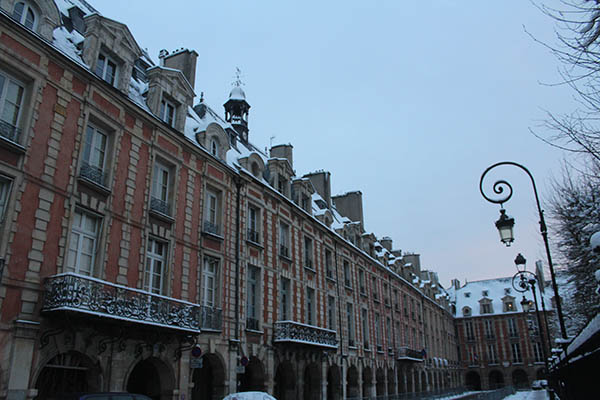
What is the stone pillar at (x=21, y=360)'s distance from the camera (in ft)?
31.9

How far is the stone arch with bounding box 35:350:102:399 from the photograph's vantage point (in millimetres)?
11234

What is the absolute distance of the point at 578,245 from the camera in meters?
21.7

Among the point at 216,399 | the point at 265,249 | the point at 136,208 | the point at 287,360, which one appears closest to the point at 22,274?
the point at 136,208

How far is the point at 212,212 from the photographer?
57.8ft

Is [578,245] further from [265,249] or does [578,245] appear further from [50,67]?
[50,67]

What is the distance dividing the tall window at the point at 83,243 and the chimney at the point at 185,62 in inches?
348

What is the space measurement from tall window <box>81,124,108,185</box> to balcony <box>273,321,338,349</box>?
9.47 m

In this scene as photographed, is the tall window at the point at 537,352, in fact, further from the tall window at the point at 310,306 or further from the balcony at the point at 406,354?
the tall window at the point at 310,306

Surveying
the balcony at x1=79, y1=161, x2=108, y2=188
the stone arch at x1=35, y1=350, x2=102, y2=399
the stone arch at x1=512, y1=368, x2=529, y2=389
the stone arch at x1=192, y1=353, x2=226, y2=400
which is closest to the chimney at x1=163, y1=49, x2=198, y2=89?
the balcony at x1=79, y1=161, x2=108, y2=188

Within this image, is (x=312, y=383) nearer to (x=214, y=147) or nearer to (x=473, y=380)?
(x=214, y=147)

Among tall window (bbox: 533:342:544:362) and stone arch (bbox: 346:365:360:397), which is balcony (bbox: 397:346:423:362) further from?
tall window (bbox: 533:342:544:362)

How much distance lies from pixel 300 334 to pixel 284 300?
1.68 m

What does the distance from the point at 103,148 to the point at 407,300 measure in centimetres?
3272

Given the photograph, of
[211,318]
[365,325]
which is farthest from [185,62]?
[365,325]
